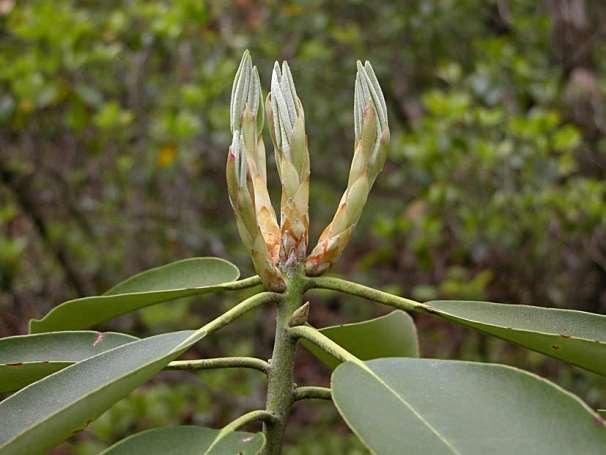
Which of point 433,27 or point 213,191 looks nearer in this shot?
point 433,27

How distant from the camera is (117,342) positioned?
0.92 m

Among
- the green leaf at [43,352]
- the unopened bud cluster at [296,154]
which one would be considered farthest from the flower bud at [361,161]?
the green leaf at [43,352]

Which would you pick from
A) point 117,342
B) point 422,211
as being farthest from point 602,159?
point 117,342

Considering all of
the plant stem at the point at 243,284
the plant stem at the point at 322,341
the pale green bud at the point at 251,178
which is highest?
the pale green bud at the point at 251,178

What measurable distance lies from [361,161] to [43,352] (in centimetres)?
38

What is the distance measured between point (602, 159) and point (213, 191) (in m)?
1.89

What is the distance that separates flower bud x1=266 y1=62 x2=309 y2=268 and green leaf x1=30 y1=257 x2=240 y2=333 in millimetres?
99

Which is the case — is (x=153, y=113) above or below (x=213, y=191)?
above

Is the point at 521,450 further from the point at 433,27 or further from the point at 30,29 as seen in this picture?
the point at 433,27

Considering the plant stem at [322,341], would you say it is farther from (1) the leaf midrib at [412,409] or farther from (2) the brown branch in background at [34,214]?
(2) the brown branch in background at [34,214]

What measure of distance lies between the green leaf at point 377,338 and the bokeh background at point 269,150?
1633mm

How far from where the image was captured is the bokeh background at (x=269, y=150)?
276 cm

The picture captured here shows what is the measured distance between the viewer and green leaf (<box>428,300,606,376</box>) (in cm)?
78

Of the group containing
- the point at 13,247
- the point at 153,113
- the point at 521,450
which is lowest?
the point at 13,247
